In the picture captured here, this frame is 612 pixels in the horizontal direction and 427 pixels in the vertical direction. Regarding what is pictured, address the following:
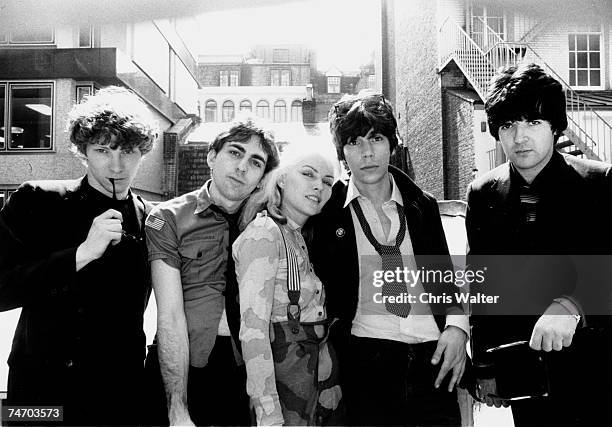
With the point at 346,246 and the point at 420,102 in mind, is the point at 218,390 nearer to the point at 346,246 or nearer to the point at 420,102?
the point at 346,246

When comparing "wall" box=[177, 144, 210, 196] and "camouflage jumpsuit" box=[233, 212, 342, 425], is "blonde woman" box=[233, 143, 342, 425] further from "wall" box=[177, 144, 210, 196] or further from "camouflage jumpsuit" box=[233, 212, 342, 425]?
"wall" box=[177, 144, 210, 196]

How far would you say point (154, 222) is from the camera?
1.17 metres

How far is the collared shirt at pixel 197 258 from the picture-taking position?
1.14 m

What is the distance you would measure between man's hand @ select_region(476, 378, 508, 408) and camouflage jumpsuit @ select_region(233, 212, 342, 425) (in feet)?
1.24

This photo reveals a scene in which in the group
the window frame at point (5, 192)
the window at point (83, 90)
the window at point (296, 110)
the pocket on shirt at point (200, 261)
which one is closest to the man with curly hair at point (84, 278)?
the pocket on shirt at point (200, 261)

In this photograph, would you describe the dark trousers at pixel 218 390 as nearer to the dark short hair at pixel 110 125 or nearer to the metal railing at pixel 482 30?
the dark short hair at pixel 110 125

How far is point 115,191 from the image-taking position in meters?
1.20

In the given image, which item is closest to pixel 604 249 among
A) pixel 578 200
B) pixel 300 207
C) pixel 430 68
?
pixel 578 200

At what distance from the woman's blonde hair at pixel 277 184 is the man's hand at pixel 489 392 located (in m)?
0.67

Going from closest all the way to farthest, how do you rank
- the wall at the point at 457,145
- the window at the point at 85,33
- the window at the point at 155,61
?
the window at the point at 85,33 < the window at the point at 155,61 < the wall at the point at 457,145

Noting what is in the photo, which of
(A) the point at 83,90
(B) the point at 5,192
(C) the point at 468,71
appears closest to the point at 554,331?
(B) the point at 5,192

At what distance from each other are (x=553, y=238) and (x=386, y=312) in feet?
1.48

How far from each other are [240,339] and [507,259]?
698 mm

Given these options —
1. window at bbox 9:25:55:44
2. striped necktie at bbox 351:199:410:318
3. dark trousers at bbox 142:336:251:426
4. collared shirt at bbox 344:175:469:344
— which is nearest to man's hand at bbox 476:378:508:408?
collared shirt at bbox 344:175:469:344
